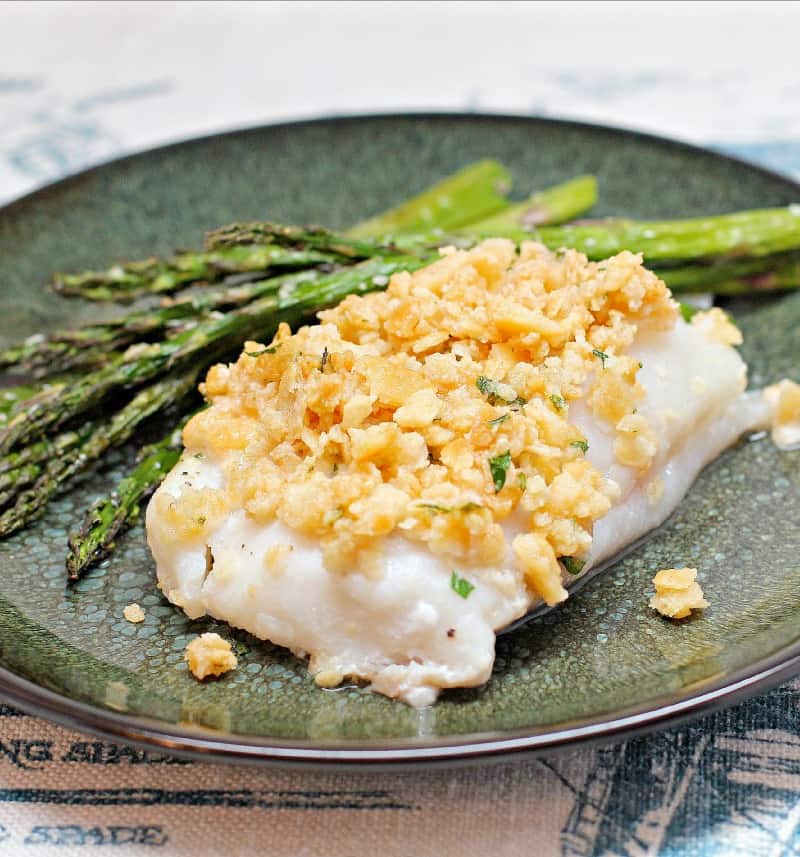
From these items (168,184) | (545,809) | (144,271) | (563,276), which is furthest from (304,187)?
(545,809)

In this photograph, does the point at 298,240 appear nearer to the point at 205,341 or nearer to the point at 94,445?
the point at 205,341

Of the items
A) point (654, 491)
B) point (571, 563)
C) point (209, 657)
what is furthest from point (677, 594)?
point (209, 657)

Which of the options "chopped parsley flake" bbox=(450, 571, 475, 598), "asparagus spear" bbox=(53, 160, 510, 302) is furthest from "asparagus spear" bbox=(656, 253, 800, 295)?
"chopped parsley flake" bbox=(450, 571, 475, 598)

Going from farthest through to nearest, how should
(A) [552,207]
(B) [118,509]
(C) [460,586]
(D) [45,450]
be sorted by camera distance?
1. (A) [552,207]
2. (D) [45,450]
3. (B) [118,509]
4. (C) [460,586]

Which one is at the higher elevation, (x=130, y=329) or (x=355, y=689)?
(x=130, y=329)

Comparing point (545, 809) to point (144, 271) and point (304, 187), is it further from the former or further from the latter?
point (304, 187)
